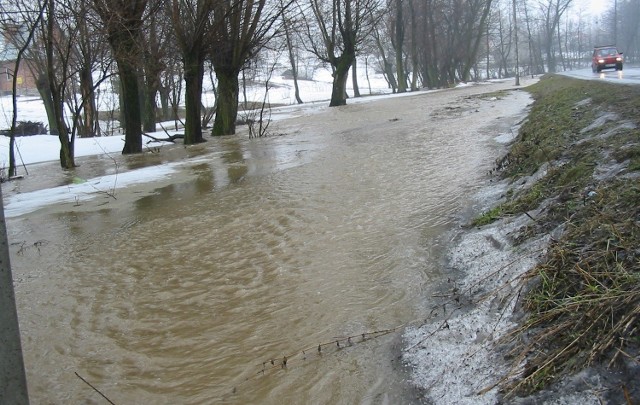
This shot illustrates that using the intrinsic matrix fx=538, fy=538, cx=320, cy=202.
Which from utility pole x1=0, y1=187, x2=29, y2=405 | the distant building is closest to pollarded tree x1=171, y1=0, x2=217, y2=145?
the distant building

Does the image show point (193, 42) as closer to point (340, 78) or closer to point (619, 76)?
point (619, 76)

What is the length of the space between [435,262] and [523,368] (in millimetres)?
2300

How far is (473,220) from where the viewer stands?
5656mm

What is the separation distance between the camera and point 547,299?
2891 millimetres

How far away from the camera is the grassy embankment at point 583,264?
2.37m

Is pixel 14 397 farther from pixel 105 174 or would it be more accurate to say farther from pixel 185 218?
pixel 105 174

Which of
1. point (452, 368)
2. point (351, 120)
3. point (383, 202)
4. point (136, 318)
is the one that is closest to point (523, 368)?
point (452, 368)

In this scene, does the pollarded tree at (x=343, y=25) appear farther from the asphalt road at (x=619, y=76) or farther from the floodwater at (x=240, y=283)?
the floodwater at (x=240, y=283)

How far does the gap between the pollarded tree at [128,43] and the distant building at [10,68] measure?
2230mm

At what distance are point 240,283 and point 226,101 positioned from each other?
54.5ft

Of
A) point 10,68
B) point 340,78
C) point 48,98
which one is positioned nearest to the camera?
point 10,68

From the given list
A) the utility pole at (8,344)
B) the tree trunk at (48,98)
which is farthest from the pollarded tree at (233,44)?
the utility pole at (8,344)

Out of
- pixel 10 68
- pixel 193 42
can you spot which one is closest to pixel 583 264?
pixel 193 42

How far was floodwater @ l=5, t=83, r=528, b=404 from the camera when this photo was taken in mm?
3414
